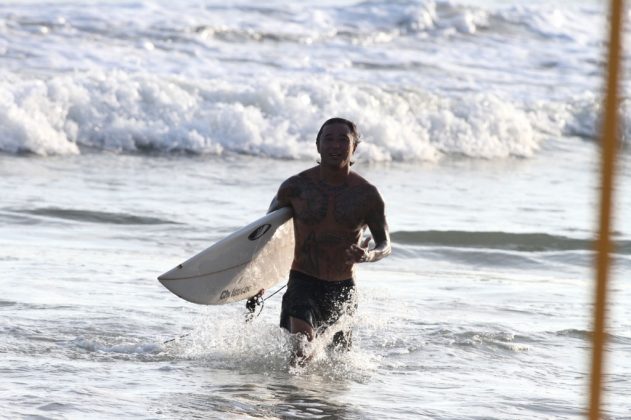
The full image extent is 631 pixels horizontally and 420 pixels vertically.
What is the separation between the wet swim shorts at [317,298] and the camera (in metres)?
6.75

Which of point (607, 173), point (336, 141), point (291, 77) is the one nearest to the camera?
point (607, 173)

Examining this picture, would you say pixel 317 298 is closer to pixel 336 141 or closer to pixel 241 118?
pixel 336 141

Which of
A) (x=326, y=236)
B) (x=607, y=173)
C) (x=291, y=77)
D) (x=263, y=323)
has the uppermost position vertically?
(x=607, y=173)

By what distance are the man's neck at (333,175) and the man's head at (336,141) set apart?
0.05 metres

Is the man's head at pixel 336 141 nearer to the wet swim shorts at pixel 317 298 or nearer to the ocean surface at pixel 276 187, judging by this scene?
the wet swim shorts at pixel 317 298

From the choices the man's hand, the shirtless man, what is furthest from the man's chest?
the man's hand

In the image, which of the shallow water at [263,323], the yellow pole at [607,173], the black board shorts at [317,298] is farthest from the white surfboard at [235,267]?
the yellow pole at [607,173]

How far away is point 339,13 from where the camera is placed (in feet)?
94.8

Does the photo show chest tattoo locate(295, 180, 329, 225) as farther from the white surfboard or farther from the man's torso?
the white surfboard

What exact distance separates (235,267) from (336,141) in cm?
102

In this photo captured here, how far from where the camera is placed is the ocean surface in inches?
265

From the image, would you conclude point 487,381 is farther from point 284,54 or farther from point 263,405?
point 284,54

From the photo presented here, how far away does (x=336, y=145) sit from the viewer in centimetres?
666

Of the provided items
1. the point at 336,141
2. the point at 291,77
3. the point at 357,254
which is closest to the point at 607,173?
the point at 357,254
